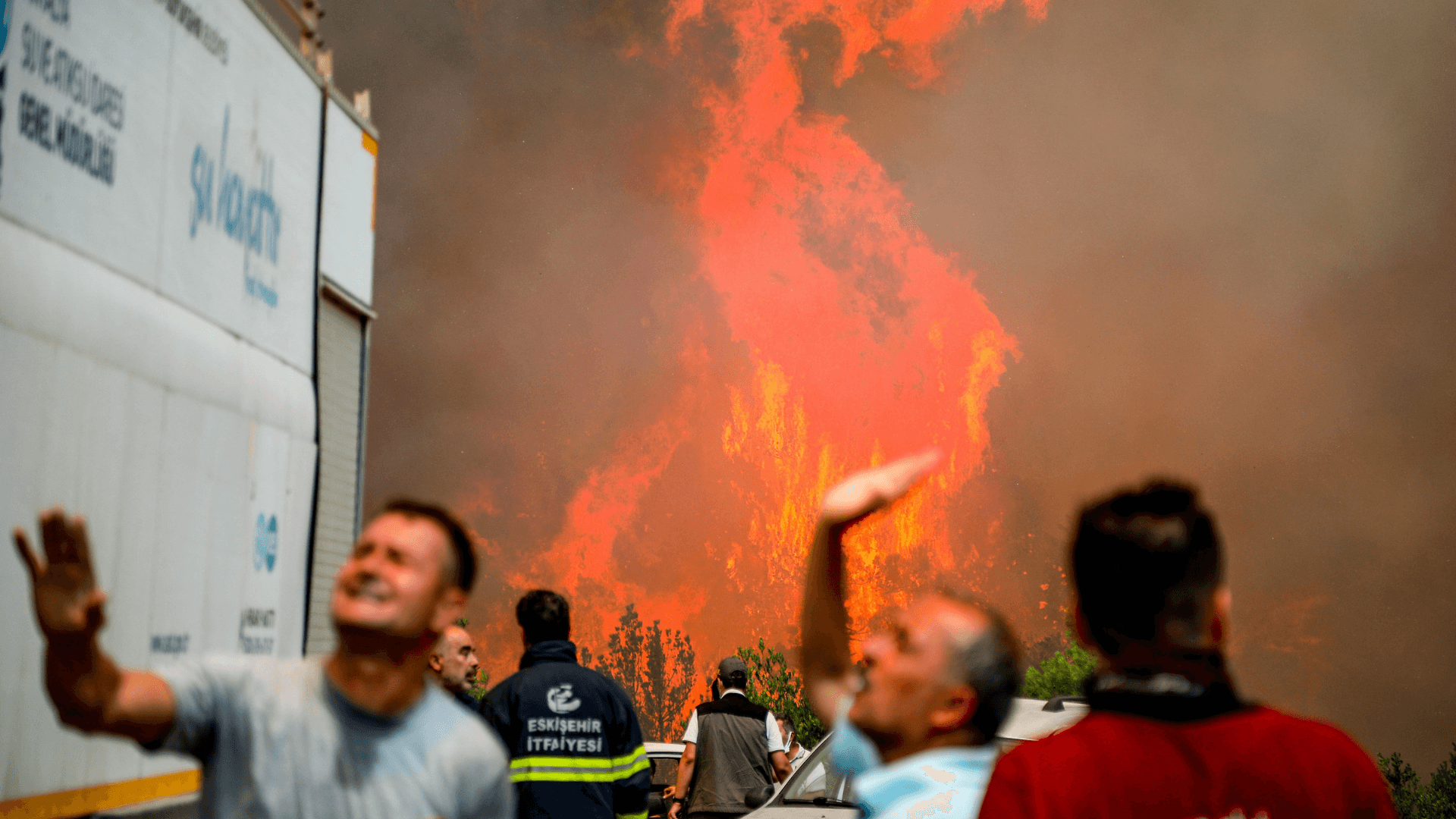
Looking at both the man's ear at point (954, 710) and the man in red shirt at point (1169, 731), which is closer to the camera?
the man in red shirt at point (1169, 731)

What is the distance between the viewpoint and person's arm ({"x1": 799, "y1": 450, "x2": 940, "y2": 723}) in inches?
93.3

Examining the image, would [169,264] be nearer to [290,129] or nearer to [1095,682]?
[290,129]

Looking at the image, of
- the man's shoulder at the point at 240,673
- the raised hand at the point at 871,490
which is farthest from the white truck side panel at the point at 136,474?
the raised hand at the point at 871,490

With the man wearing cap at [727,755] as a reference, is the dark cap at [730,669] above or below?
above

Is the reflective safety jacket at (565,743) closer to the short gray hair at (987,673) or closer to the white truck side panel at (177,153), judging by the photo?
the white truck side panel at (177,153)

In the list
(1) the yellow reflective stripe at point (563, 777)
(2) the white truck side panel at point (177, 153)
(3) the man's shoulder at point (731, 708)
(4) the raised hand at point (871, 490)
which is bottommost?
(1) the yellow reflective stripe at point (563, 777)

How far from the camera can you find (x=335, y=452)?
668 cm

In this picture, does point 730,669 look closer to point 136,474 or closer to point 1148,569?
point 136,474

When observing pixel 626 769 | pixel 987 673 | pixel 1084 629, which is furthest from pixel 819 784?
pixel 1084 629

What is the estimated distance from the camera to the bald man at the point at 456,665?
6.18 metres

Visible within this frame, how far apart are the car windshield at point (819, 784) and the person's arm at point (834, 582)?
418 centimetres

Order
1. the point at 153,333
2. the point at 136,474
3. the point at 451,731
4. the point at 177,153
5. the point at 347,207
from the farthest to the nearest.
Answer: the point at 347,207, the point at 177,153, the point at 153,333, the point at 136,474, the point at 451,731

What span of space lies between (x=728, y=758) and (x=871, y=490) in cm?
632

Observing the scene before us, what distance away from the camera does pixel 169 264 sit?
4613mm
